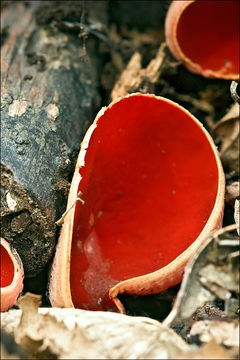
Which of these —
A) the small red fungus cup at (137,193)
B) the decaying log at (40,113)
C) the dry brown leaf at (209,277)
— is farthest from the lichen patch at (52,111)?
the dry brown leaf at (209,277)

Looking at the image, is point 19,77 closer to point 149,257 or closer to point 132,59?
point 132,59

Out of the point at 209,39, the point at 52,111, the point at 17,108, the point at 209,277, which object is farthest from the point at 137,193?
the point at 209,39

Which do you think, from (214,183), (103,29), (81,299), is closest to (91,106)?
(103,29)

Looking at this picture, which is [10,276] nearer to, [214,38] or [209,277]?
[209,277]

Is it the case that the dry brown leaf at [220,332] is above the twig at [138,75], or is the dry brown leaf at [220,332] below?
below

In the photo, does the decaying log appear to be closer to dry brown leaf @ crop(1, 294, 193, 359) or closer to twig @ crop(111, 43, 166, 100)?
twig @ crop(111, 43, 166, 100)

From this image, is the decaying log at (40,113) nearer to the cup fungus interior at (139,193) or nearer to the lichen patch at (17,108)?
the lichen patch at (17,108)

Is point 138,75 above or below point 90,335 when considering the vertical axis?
above
